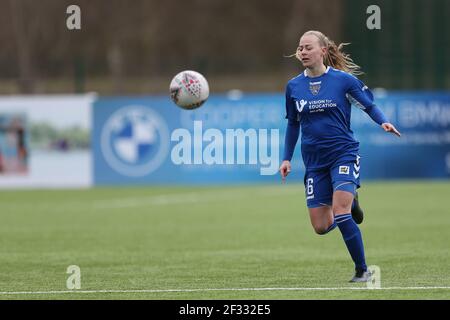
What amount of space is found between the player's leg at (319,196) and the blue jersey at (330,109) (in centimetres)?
10

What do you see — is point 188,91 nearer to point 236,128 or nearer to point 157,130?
point 157,130

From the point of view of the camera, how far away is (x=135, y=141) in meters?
25.0

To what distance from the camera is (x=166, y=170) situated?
2556cm

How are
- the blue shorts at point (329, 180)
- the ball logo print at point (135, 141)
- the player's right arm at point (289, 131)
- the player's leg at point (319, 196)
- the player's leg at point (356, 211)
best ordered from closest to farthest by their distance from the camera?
1. the blue shorts at point (329, 180)
2. the player's leg at point (319, 196)
3. the player's right arm at point (289, 131)
4. the player's leg at point (356, 211)
5. the ball logo print at point (135, 141)

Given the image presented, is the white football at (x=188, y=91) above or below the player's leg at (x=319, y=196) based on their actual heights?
above

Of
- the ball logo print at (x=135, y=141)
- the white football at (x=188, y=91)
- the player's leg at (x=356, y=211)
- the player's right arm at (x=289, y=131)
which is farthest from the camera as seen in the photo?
the ball logo print at (x=135, y=141)

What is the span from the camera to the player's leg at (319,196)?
10.1 metres

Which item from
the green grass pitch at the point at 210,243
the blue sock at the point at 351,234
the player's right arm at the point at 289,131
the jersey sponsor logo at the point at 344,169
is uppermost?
the player's right arm at the point at 289,131

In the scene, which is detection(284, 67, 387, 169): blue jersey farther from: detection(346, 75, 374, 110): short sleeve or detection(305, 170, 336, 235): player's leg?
detection(305, 170, 336, 235): player's leg

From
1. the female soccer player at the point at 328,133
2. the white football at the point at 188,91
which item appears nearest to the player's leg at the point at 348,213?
the female soccer player at the point at 328,133

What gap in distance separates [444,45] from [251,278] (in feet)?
56.5

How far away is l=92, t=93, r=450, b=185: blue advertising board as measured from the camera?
25.3 m

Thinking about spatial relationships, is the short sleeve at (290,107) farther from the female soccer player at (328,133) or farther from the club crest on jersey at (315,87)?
the club crest on jersey at (315,87)
